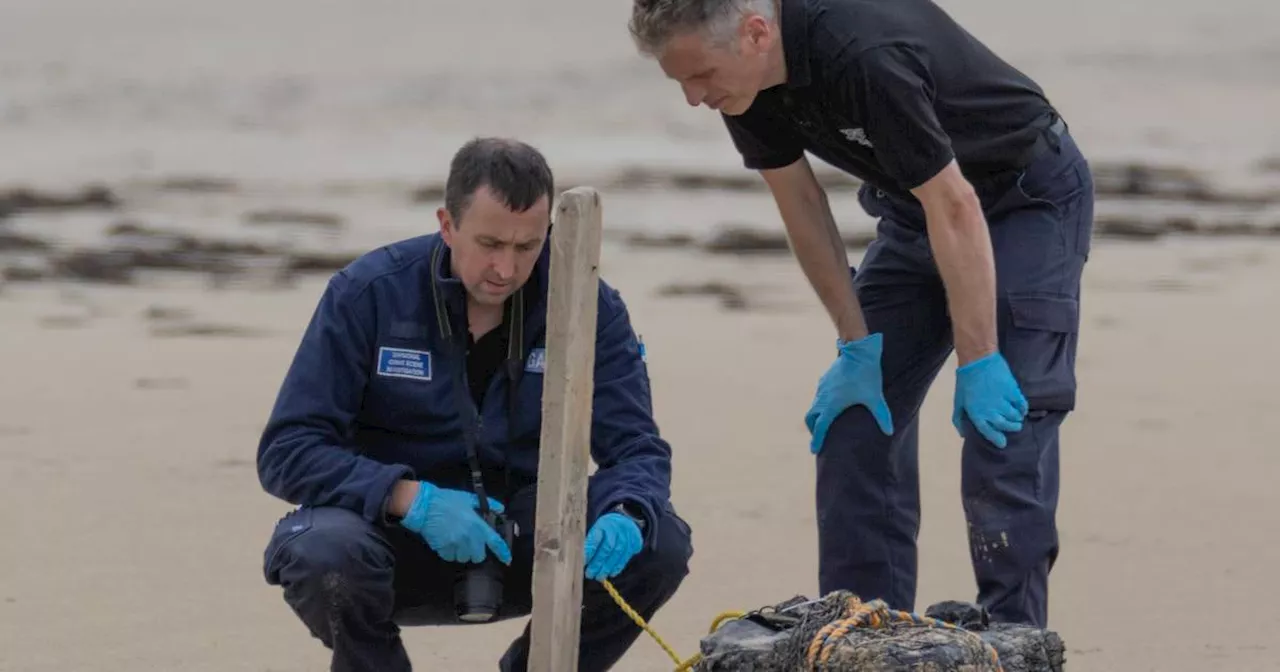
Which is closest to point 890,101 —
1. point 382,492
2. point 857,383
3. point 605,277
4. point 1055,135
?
point 1055,135

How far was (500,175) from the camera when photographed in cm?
377

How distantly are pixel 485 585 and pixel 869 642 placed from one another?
91cm

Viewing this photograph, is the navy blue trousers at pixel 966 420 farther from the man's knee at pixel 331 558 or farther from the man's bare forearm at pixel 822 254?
the man's knee at pixel 331 558

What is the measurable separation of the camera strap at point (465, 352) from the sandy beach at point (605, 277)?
106cm

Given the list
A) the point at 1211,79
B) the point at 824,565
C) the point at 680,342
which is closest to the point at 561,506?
the point at 824,565

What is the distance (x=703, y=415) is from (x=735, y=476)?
90 cm

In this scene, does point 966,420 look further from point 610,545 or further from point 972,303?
point 610,545

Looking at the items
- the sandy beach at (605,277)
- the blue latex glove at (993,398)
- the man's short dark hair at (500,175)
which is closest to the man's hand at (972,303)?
the blue latex glove at (993,398)

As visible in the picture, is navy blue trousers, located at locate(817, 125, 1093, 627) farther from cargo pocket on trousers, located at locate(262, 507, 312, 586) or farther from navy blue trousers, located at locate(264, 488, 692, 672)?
cargo pocket on trousers, located at locate(262, 507, 312, 586)

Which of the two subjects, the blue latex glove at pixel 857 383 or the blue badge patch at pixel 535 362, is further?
the blue latex glove at pixel 857 383

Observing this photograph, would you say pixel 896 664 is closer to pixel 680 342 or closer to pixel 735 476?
pixel 735 476

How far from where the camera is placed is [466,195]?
380cm

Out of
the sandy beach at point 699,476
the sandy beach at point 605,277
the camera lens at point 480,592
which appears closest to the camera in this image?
the camera lens at point 480,592

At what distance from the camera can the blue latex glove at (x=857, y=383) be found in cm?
418
